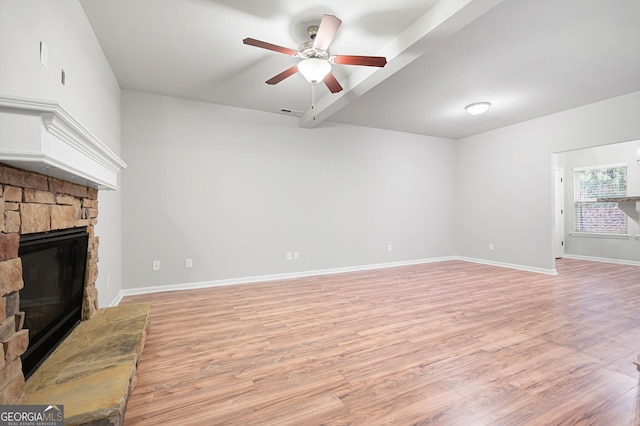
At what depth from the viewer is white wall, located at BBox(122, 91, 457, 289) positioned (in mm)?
3699

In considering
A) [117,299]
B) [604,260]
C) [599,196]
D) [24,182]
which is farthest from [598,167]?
[117,299]

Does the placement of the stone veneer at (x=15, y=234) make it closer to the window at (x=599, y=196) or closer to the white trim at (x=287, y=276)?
the white trim at (x=287, y=276)

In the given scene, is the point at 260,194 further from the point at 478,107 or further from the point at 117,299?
the point at 478,107

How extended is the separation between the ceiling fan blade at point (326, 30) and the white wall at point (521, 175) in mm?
4356

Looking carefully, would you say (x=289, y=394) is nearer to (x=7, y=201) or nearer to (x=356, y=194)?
(x=7, y=201)

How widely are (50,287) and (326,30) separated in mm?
2435

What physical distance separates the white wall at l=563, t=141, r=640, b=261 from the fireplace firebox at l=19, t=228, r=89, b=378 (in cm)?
761

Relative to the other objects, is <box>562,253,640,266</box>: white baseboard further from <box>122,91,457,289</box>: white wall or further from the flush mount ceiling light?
the flush mount ceiling light

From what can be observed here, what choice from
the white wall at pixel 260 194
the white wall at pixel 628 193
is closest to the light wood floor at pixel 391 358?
the white wall at pixel 260 194

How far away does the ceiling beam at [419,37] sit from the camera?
6.41 feet

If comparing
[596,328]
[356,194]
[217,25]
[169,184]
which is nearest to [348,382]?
[596,328]

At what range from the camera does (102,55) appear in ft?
8.87

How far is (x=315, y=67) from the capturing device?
244cm

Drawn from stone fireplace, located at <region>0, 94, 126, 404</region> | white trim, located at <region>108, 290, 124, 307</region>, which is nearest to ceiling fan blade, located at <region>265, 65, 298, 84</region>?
stone fireplace, located at <region>0, 94, 126, 404</region>
